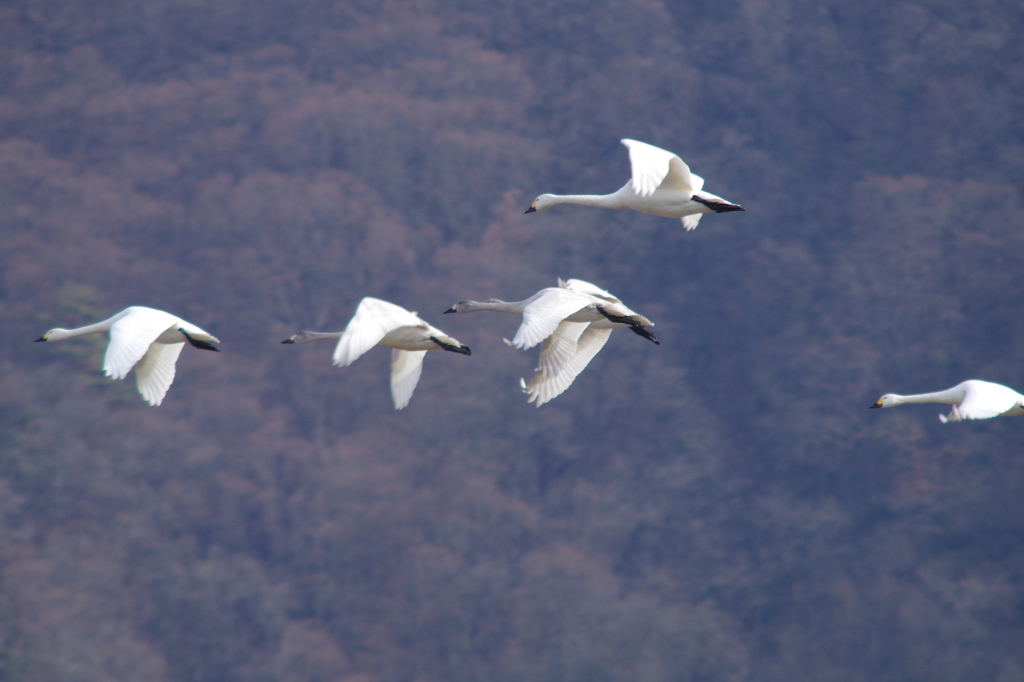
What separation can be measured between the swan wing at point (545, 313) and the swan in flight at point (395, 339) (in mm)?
1118

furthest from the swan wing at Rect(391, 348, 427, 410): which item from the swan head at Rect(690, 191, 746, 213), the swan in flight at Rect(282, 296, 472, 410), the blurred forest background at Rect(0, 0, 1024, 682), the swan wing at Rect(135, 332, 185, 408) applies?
the blurred forest background at Rect(0, 0, 1024, 682)

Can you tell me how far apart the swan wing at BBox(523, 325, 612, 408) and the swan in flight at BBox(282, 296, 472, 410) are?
A: 1107 millimetres

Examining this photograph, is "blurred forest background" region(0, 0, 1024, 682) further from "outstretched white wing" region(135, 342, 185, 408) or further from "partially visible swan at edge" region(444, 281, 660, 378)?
"partially visible swan at edge" region(444, 281, 660, 378)

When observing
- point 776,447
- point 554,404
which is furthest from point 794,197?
point 554,404

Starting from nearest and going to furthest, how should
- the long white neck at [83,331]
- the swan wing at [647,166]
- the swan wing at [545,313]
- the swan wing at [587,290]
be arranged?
the swan wing at [647,166], the swan wing at [545,313], the swan wing at [587,290], the long white neck at [83,331]

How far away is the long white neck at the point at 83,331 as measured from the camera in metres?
19.5

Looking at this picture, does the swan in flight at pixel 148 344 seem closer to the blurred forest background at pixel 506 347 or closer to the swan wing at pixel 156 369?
the swan wing at pixel 156 369

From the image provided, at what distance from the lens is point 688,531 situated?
178 feet

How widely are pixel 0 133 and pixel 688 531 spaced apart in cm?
3435

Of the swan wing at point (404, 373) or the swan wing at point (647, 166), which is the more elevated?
the swan wing at point (647, 166)

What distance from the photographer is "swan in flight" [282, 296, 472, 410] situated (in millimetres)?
16234

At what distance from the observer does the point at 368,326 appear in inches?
652

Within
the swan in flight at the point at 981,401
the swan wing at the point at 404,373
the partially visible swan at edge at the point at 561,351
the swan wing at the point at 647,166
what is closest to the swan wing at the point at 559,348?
the partially visible swan at edge at the point at 561,351

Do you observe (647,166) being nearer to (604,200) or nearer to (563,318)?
(563,318)
